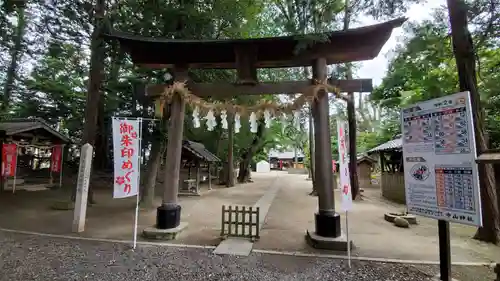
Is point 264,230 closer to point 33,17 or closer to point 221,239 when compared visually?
point 221,239

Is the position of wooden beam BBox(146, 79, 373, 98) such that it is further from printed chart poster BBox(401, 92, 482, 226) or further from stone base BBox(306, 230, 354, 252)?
stone base BBox(306, 230, 354, 252)

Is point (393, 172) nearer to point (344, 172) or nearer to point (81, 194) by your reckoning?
point (344, 172)

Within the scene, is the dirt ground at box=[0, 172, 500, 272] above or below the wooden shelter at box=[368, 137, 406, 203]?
below

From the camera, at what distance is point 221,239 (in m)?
5.79

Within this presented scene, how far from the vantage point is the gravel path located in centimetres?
393

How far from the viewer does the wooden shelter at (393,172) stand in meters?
12.8

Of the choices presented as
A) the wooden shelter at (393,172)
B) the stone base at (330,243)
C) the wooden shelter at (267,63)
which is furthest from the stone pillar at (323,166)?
the wooden shelter at (393,172)

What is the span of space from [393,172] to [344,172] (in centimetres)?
1105

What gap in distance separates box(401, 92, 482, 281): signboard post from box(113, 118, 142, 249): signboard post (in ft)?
16.8

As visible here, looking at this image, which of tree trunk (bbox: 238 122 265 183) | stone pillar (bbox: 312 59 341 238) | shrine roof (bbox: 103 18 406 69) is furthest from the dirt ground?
tree trunk (bbox: 238 122 265 183)

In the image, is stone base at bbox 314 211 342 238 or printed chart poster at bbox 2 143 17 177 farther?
printed chart poster at bbox 2 143 17 177

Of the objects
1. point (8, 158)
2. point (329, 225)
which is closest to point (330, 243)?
point (329, 225)

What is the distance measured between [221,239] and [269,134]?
20601 millimetres

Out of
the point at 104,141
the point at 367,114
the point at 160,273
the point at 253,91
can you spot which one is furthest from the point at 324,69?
the point at 367,114
